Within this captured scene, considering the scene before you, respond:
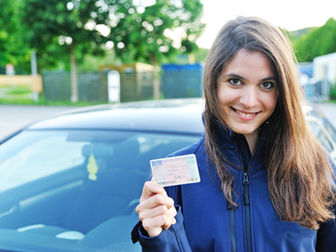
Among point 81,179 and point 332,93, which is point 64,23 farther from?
point 81,179

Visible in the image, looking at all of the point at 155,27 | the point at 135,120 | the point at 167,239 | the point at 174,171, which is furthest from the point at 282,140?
the point at 155,27

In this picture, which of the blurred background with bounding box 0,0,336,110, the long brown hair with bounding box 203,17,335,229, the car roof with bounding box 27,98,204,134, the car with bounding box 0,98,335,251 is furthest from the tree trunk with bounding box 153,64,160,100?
the long brown hair with bounding box 203,17,335,229

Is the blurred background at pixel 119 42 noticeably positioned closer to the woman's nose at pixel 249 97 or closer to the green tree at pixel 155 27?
the green tree at pixel 155 27

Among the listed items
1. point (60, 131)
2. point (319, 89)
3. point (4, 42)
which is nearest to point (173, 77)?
point (319, 89)

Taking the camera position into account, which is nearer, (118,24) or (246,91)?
(246,91)

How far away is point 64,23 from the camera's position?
669 inches

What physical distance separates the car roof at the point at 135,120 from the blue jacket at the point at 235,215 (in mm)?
989

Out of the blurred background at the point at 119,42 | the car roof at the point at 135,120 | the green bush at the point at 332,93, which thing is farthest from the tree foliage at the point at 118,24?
the car roof at the point at 135,120

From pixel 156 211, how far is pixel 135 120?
4.57 ft

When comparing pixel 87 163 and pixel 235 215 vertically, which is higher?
pixel 235 215

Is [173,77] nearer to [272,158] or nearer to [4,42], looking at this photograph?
[4,42]

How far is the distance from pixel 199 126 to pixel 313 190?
111 centimetres

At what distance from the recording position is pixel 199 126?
2.24 m

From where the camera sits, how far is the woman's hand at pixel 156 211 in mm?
1006
